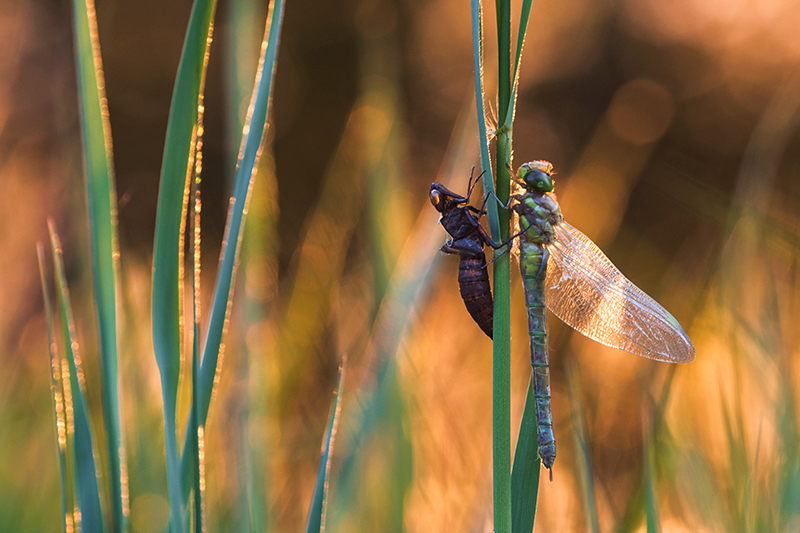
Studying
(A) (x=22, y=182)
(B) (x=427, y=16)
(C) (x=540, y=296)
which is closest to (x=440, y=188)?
(C) (x=540, y=296)

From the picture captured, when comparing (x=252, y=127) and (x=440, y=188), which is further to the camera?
(x=440, y=188)

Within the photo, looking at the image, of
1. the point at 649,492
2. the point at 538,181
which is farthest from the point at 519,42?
the point at 649,492

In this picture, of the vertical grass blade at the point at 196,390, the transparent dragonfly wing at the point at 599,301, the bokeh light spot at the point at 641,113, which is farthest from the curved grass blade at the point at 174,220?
the bokeh light spot at the point at 641,113

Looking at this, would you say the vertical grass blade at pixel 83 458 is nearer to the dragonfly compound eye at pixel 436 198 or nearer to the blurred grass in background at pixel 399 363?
the blurred grass in background at pixel 399 363

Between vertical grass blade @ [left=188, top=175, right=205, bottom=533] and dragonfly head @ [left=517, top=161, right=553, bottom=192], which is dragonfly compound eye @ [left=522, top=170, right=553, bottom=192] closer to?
dragonfly head @ [left=517, top=161, right=553, bottom=192]

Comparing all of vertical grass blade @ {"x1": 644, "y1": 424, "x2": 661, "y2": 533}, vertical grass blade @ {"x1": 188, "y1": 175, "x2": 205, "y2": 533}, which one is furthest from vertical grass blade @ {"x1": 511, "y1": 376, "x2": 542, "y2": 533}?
vertical grass blade @ {"x1": 188, "y1": 175, "x2": 205, "y2": 533}

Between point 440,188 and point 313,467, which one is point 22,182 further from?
point 440,188
